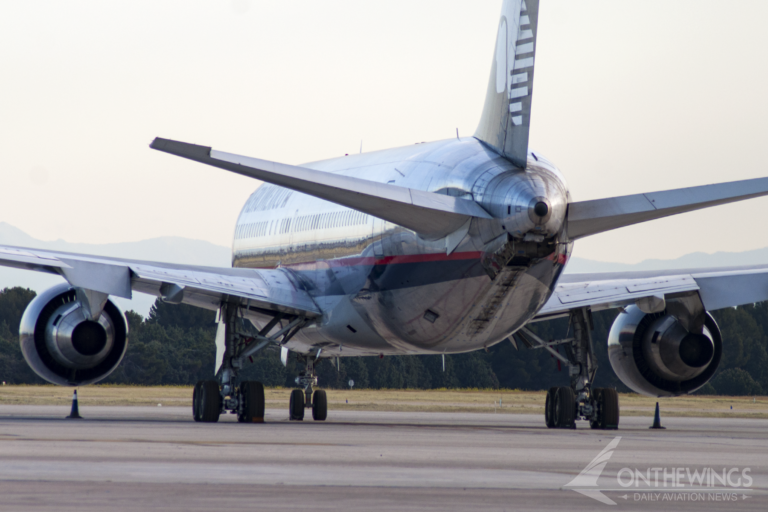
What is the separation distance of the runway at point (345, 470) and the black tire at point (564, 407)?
4.04 m

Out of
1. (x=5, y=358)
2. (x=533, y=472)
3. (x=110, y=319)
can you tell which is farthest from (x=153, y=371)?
(x=533, y=472)

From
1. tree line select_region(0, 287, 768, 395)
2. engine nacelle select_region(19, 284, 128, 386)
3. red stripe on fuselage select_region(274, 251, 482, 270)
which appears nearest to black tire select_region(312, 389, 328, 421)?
red stripe on fuselage select_region(274, 251, 482, 270)

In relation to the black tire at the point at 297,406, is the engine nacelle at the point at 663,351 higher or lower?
higher

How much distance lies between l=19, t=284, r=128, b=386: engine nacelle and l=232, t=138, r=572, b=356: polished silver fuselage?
162 inches

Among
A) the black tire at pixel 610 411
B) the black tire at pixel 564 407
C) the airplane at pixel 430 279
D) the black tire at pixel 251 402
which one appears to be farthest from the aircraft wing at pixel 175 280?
the black tire at pixel 610 411

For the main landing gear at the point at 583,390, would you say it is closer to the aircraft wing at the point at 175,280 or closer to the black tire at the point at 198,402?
the aircraft wing at the point at 175,280

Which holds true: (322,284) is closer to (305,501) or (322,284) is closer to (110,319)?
(110,319)

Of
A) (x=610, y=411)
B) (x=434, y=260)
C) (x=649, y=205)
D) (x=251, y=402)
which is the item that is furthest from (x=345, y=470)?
(x=610, y=411)

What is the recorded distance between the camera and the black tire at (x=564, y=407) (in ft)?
70.0

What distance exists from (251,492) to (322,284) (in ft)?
47.1

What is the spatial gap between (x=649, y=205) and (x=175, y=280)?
9032 millimetres

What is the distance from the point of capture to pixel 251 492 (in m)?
8.85

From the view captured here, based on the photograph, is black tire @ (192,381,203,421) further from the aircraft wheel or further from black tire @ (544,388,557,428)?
the aircraft wheel

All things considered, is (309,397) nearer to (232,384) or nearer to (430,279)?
(232,384)
